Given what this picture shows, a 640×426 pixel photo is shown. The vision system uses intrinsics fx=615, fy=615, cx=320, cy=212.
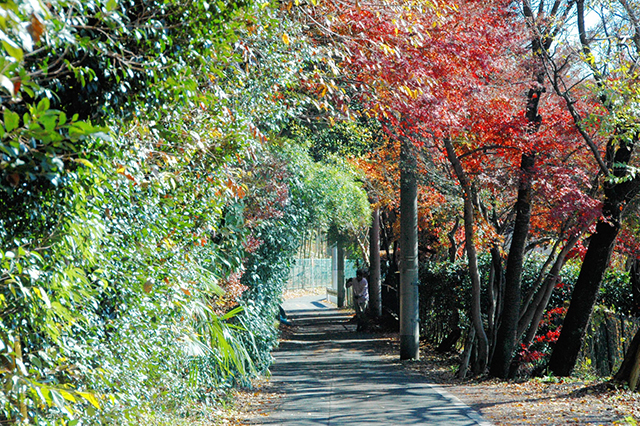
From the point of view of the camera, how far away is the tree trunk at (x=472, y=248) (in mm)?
11008

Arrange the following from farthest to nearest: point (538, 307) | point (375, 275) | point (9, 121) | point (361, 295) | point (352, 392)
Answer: point (375, 275), point (361, 295), point (538, 307), point (352, 392), point (9, 121)

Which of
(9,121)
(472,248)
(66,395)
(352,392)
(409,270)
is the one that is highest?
(9,121)

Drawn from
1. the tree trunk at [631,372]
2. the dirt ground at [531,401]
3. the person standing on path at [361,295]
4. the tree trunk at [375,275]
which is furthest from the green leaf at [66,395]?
the tree trunk at [375,275]

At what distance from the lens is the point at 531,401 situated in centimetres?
868

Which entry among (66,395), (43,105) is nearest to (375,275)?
(66,395)

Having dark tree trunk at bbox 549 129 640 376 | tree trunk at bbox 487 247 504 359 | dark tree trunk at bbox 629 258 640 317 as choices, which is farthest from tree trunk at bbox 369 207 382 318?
dark tree trunk at bbox 549 129 640 376

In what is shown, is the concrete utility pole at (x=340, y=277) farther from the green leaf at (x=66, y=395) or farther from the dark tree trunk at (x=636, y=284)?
the green leaf at (x=66, y=395)

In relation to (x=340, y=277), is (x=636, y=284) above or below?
above

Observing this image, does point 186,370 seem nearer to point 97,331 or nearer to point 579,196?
point 97,331

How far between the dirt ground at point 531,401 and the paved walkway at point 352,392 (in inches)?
11.0

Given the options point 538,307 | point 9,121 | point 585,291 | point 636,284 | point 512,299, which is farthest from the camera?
point 636,284

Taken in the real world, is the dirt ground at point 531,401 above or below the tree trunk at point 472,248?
below

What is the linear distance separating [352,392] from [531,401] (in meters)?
2.67

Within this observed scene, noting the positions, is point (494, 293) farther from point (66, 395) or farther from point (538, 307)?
point (66, 395)
